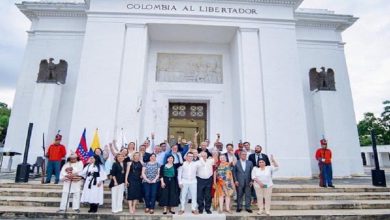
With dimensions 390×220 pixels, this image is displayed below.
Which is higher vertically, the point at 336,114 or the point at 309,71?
the point at 309,71

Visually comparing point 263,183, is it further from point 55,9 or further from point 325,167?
point 55,9

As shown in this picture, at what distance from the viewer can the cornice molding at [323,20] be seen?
45.3ft

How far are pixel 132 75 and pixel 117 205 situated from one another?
6.57 m

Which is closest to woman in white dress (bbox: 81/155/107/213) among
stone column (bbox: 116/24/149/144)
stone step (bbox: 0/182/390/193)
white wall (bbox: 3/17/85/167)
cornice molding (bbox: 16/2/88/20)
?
stone step (bbox: 0/182/390/193)

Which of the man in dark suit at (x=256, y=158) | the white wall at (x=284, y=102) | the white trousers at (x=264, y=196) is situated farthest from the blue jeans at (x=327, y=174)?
the white trousers at (x=264, y=196)

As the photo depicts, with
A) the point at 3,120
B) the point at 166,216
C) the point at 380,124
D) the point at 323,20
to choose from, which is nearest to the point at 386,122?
the point at 380,124

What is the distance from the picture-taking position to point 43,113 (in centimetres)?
1127

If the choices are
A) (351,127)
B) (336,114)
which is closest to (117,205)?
(336,114)

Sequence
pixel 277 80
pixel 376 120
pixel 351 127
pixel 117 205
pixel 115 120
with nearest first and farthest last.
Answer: pixel 117 205 < pixel 115 120 < pixel 277 80 < pixel 351 127 < pixel 376 120

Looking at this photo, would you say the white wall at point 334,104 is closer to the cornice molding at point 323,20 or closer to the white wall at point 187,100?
the cornice molding at point 323,20

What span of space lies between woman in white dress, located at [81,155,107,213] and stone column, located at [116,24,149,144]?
433cm

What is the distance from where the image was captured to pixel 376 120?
32.4 m

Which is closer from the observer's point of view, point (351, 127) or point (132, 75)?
point (132, 75)

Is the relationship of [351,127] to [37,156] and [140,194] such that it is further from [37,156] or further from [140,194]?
[37,156]
